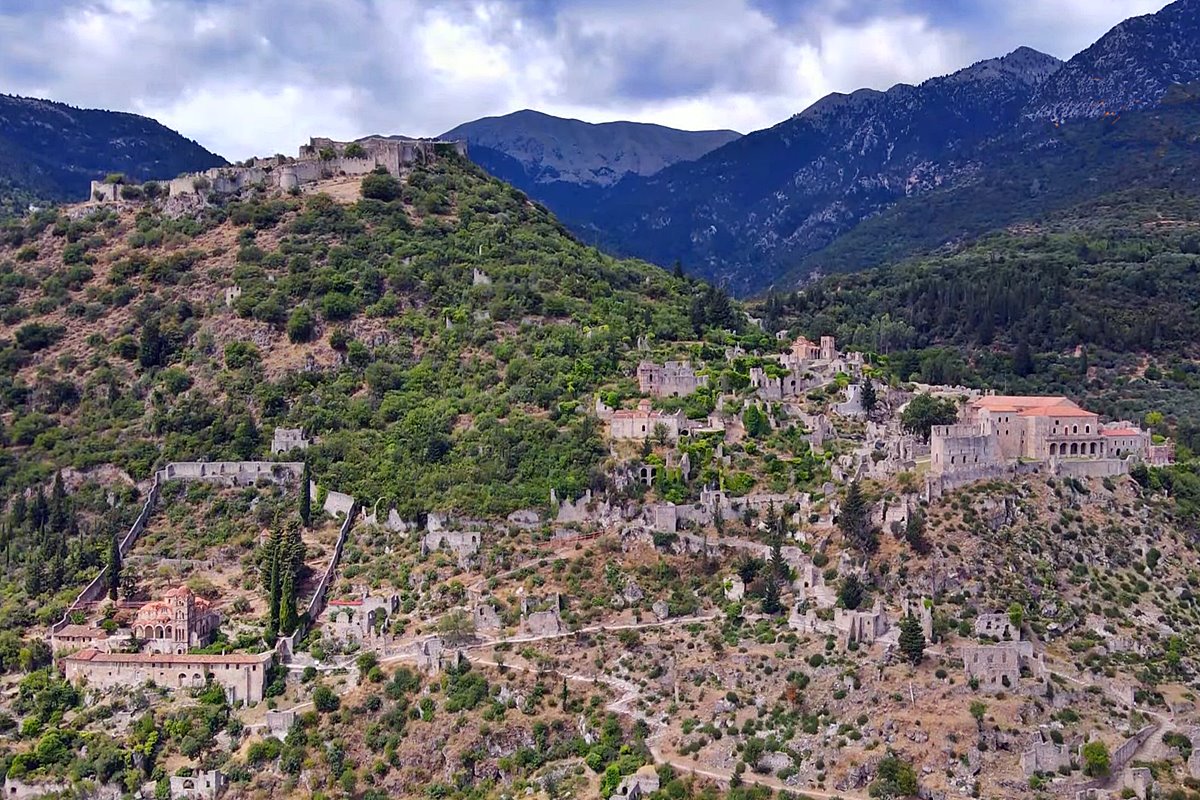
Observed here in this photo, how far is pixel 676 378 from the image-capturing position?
65312mm

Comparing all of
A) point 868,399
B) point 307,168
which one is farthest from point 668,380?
point 307,168

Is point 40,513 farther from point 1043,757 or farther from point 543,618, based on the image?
point 1043,757

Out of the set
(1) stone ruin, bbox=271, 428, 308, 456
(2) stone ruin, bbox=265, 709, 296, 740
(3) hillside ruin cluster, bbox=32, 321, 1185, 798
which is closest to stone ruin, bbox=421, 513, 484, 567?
(3) hillside ruin cluster, bbox=32, 321, 1185, 798

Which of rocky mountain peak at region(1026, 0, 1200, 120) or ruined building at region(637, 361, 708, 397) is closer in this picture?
ruined building at region(637, 361, 708, 397)

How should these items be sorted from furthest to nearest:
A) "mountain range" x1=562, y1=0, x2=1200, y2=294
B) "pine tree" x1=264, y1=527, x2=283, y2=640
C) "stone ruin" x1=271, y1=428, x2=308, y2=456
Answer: "mountain range" x1=562, y1=0, x2=1200, y2=294 < "stone ruin" x1=271, y1=428, x2=308, y2=456 < "pine tree" x1=264, y1=527, x2=283, y2=640

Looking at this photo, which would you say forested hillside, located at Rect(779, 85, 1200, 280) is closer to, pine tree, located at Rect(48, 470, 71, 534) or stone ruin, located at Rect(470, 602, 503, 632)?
pine tree, located at Rect(48, 470, 71, 534)

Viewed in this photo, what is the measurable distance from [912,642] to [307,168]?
5540 centimetres

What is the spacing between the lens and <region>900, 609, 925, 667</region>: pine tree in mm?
46406

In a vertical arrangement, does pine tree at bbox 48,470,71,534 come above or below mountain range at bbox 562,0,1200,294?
below

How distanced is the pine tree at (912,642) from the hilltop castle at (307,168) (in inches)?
2073

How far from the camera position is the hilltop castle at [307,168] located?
88.2 m

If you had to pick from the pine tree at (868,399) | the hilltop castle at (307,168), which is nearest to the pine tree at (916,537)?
the pine tree at (868,399)

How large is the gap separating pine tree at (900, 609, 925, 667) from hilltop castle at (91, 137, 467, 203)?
52.6 meters

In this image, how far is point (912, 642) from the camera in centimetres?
4644
